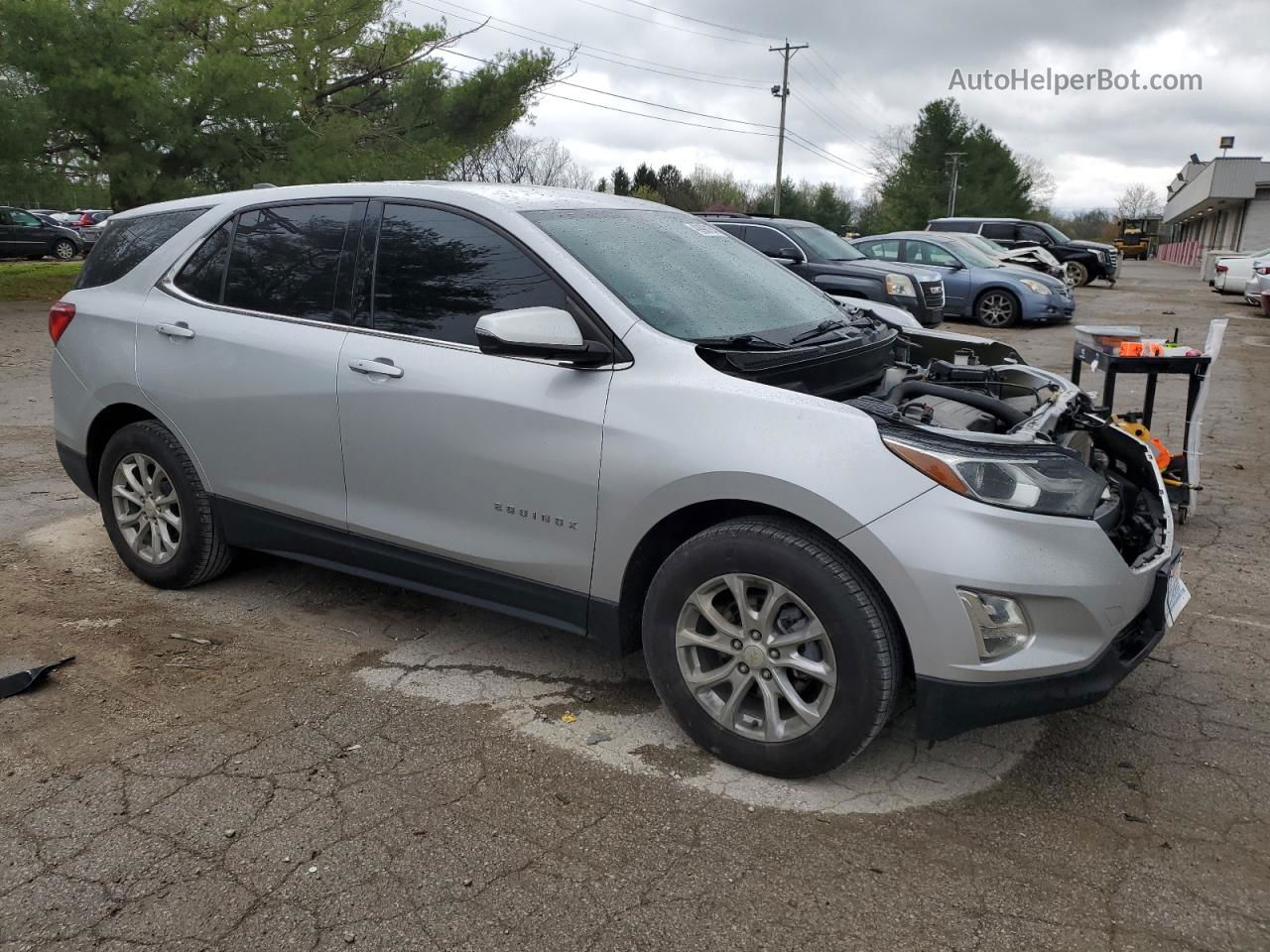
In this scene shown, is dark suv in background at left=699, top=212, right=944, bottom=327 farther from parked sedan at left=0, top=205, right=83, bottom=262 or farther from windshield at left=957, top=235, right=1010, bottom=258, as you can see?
parked sedan at left=0, top=205, right=83, bottom=262

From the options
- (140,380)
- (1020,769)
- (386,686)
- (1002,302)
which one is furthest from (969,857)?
(1002,302)

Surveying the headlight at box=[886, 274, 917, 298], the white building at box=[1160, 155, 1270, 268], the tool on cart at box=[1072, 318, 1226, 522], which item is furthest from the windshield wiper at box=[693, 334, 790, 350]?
the white building at box=[1160, 155, 1270, 268]

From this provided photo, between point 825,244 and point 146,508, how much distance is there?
1160cm

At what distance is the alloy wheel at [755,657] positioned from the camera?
118 inches

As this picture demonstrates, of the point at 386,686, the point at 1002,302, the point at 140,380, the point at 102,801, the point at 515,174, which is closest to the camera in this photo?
the point at 102,801

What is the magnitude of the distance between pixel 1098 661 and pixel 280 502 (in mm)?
3052

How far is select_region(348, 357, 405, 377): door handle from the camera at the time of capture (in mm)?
3697

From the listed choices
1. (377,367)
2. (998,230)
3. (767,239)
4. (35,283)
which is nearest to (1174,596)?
(377,367)

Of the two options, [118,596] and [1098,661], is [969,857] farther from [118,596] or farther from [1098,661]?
[118,596]

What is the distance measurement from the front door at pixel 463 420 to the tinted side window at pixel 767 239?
35.0ft

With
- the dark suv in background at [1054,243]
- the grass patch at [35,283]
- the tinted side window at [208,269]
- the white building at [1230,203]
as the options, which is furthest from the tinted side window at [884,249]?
the white building at [1230,203]

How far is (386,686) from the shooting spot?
12.5ft

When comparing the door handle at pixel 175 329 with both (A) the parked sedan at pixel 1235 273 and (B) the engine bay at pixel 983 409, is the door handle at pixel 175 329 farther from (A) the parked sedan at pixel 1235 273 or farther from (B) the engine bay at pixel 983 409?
(A) the parked sedan at pixel 1235 273

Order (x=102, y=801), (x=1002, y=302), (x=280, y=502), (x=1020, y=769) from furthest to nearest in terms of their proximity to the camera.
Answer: (x=1002, y=302), (x=280, y=502), (x=1020, y=769), (x=102, y=801)
